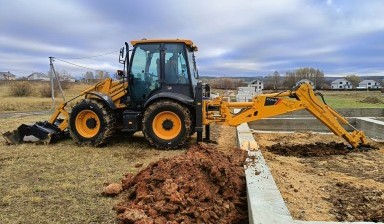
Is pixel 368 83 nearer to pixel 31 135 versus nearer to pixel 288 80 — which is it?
pixel 288 80

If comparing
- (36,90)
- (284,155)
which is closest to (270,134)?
(284,155)

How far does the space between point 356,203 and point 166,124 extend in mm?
4834

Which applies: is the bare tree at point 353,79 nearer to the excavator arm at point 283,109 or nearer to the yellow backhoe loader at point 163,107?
the excavator arm at point 283,109

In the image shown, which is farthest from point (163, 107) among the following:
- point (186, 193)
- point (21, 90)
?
point (21, 90)

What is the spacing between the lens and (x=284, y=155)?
7.76 m

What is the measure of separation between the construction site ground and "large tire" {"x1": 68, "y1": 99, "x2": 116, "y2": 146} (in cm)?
355

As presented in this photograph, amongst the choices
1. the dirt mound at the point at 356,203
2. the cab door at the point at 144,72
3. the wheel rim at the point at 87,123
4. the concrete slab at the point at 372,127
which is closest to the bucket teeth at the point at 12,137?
the wheel rim at the point at 87,123

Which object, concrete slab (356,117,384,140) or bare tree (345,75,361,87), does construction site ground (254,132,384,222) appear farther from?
bare tree (345,75,361,87)

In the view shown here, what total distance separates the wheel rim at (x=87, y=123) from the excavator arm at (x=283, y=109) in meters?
2.52

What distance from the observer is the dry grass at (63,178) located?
170 inches

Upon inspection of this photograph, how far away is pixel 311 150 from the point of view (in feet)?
26.7

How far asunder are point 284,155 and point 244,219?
3.86m

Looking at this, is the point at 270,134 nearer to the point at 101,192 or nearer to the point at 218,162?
the point at 218,162

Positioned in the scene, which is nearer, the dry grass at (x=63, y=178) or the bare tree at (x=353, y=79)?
the dry grass at (x=63, y=178)
